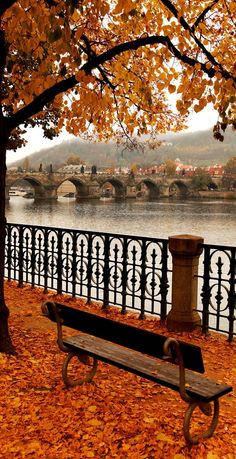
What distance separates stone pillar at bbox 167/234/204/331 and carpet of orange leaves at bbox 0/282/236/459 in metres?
1.19

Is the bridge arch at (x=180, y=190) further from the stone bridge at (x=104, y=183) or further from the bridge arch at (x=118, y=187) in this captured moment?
the bridge arch at (x=118, y=187)

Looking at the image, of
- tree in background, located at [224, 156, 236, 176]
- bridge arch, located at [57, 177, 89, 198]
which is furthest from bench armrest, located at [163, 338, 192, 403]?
tree in background, located at [224, 156, 236, 176]

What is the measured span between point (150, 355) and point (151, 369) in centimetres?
18

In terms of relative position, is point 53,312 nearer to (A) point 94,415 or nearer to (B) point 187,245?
(A) point 94,415

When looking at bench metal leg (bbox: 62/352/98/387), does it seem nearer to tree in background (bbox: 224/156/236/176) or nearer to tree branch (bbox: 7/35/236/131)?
tree branch (bbox: 7/35/236/131)

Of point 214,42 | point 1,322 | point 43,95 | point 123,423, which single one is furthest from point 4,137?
point 214,42

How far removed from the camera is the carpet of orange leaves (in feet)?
10.8

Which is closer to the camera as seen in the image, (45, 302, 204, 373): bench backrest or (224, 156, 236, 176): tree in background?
(45, 302, 204, 373): bench backrest

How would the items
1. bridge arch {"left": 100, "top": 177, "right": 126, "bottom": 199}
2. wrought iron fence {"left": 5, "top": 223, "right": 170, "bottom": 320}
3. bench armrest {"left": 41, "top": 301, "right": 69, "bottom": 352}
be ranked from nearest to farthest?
bench armrest {"left": 41, "top": 301, "right": 69, "bottom": 352} → wrought iron fence {"left": 5, "top": 223, "right": 170, "bottom": 320} → bridge arch {"left": 100, "top": 177, "right": 126, "bottom": 199}

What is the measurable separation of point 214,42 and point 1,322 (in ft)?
16.9


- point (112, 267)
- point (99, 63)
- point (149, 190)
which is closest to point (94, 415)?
point (99, 63)

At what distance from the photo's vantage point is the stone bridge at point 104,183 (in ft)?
255

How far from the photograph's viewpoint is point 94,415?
3.81m

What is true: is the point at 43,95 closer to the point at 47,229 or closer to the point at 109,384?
the point at 109,384
